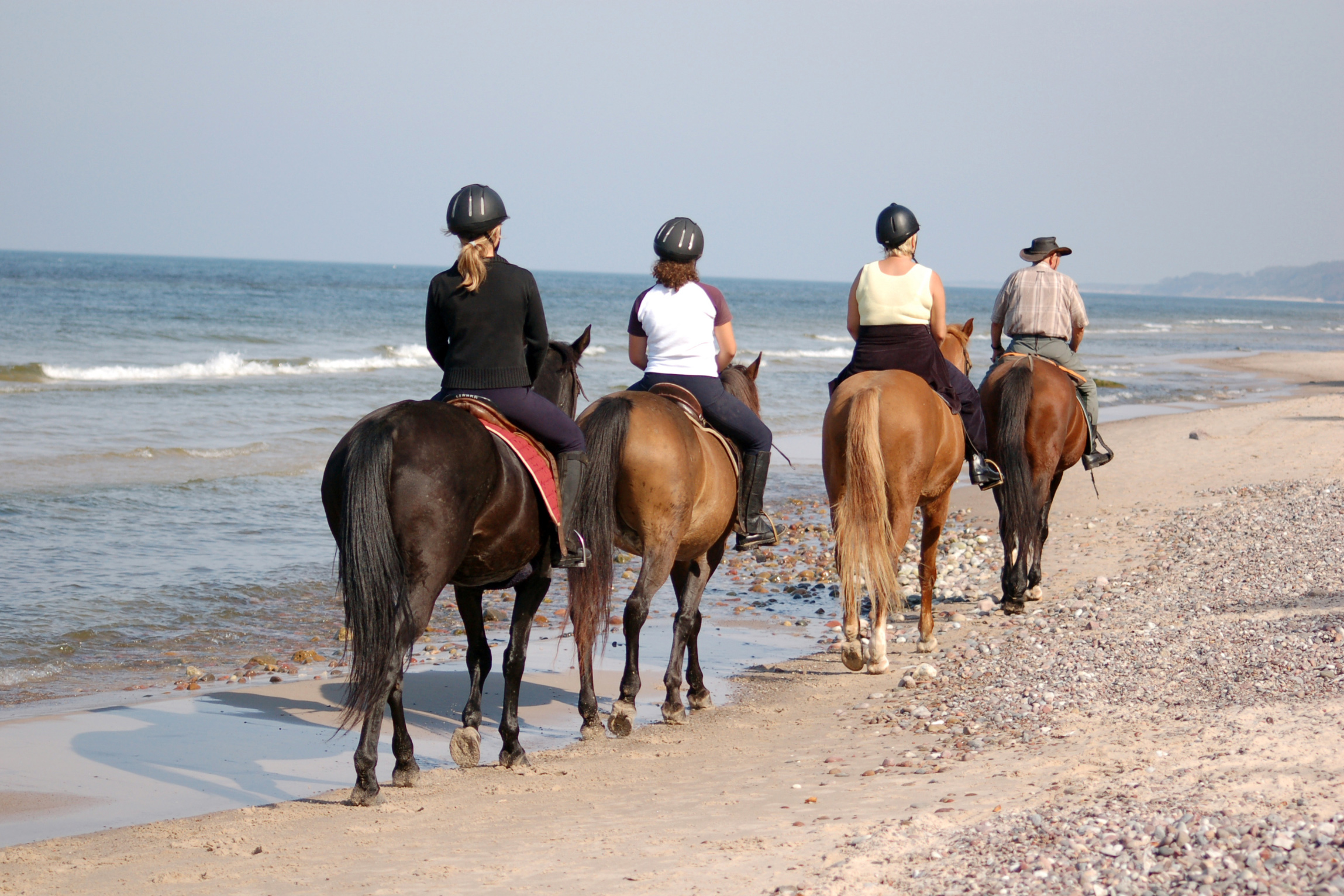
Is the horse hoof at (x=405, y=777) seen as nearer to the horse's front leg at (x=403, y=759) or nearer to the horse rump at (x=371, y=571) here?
the horse's front leg at (x=403, y=759)

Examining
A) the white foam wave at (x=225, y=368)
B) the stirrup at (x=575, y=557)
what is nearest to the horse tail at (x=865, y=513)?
the stirrup at (x=575, y=557)

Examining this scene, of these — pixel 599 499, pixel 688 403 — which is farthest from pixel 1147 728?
pixel 688 403

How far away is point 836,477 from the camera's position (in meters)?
7.46

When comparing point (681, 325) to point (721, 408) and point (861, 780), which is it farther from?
point (861, 780)

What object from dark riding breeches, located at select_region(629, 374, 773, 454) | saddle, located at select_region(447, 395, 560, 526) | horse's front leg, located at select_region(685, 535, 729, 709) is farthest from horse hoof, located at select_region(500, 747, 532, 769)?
dark riding breeches, located at select_region(629, 374, 773, 454)

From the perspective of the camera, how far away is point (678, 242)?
6.77 m

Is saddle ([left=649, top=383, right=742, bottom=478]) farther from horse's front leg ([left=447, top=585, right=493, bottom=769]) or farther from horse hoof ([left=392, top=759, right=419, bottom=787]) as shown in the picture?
horse hoof ([left=392, top=759, right=419, bottom=787])

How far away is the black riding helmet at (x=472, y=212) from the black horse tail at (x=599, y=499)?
46.7 inches

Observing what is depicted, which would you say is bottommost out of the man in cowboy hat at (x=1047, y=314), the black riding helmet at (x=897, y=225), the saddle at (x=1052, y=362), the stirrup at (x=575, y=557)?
the stirrup at (x=575, y=557)

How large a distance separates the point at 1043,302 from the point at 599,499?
5.13 metres

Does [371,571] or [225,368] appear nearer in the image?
[371,571]

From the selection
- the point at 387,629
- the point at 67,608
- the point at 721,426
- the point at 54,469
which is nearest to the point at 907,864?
the point at 387,629

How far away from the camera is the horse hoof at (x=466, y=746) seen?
5.62 metres

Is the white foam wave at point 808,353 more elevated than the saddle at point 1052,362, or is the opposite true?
the saddle at point 1052,362
